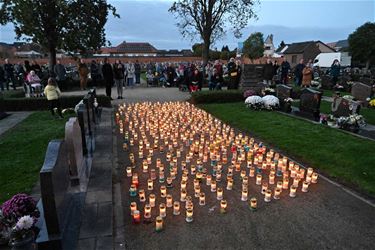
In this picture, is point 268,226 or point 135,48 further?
point 135,48

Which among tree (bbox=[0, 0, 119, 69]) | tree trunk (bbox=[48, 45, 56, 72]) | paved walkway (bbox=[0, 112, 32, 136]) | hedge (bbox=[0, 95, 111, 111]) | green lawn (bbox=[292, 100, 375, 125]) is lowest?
paved walkway (bbox=[0, 112, 32, 136])

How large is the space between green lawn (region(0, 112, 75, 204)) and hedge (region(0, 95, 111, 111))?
237 cm

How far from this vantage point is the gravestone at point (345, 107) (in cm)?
1206

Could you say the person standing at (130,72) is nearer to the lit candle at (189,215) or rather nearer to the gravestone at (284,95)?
the gravestone at (284,95)

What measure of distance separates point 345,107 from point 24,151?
38.4 ft

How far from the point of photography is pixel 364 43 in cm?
5009

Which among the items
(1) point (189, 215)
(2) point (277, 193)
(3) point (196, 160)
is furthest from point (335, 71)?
(1) point (189, 215)

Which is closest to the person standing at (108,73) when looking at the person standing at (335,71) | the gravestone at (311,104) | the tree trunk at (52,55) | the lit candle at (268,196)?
the tree trunk at (52,55)

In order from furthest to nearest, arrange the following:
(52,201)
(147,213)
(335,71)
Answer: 1. (335,71)
2. (147,213)
3. (52,201)

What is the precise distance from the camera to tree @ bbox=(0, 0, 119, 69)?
22.1m

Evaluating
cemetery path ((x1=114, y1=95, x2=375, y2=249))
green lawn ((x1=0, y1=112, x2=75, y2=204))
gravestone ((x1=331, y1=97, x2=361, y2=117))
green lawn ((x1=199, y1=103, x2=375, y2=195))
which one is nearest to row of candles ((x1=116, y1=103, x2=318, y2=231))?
cemetery path ((x1=114, y1=95, x2=375, y2=249))

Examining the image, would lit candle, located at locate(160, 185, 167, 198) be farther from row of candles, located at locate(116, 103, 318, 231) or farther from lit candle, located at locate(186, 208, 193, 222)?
lit candle, located at locate(186, 208, 193, 222)

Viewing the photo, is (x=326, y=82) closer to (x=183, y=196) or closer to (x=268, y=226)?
(x=183, y=196)

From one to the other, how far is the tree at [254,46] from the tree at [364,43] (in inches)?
1104
